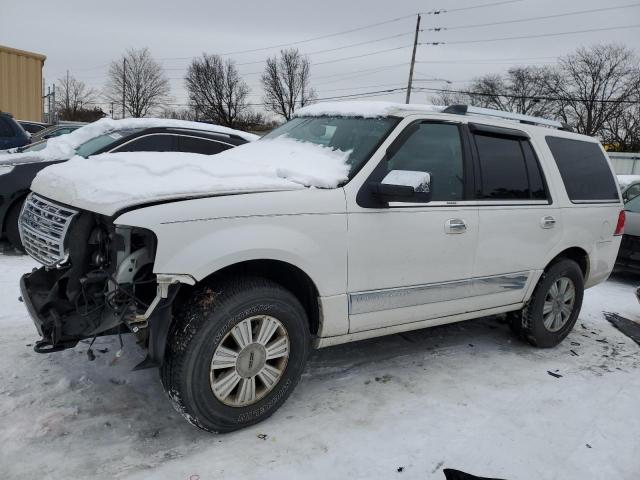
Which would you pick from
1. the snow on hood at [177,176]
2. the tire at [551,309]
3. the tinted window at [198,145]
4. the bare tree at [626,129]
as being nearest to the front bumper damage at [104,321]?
the snow on hood at [177,176]

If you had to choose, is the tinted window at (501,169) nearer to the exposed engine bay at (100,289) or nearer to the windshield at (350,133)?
the windshield at (350,133)

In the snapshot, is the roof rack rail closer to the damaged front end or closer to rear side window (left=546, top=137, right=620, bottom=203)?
rear side window (left=546, top=137, right=620, bottom=203)

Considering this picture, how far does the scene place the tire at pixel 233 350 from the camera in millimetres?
2707

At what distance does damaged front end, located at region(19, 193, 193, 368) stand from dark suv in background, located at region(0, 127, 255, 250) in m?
4.09

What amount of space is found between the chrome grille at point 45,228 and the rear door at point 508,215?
277 cm

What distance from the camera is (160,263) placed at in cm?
254

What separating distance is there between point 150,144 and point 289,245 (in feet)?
16.9

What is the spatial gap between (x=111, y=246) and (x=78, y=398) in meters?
1.12

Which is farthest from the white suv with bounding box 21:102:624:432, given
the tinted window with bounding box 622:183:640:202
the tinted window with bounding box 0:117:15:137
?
the tinted window with bounding box 0:117:15:137

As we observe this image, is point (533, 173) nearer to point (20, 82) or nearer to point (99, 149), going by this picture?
point (99, 149)

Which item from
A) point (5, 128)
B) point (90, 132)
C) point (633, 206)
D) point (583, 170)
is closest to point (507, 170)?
point (583, 170)

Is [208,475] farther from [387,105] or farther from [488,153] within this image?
[488,153]

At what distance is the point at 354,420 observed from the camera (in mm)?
3184

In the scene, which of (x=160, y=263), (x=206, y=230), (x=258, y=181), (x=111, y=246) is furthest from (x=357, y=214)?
(x=111, y=246)
